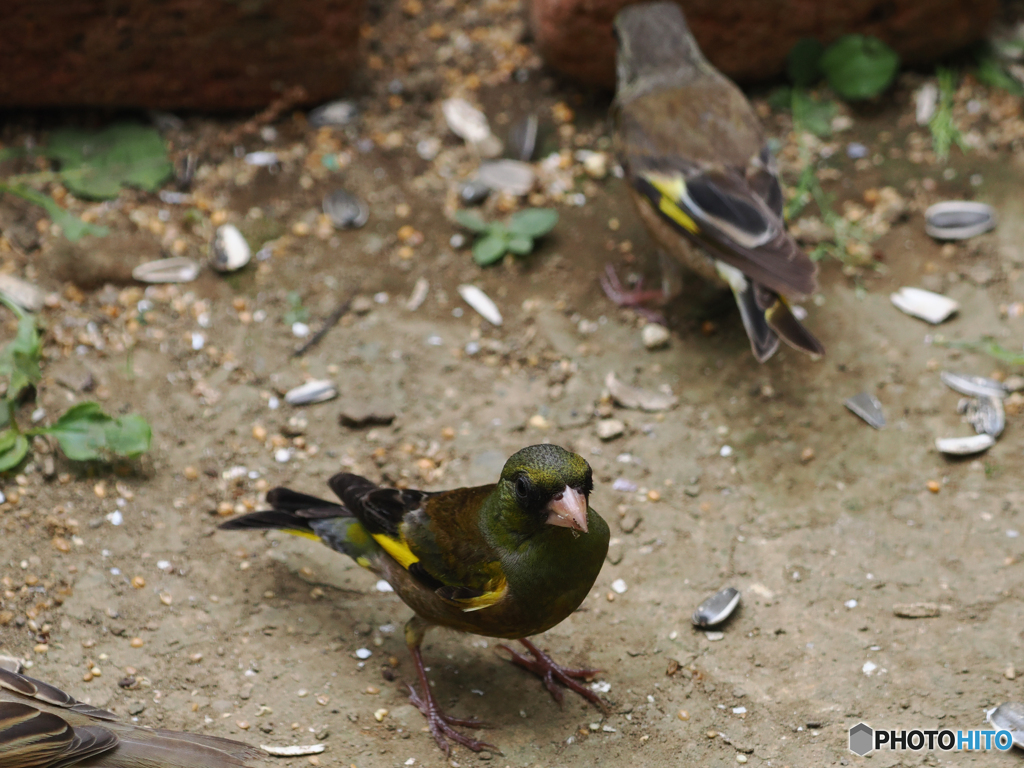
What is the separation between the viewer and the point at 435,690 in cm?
366

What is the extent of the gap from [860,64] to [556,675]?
13.4 ft

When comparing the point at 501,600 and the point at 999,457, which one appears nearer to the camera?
the point at 501,600

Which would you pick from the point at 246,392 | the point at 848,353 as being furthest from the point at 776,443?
the point at 246,392

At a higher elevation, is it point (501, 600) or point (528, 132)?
point (528, 132)

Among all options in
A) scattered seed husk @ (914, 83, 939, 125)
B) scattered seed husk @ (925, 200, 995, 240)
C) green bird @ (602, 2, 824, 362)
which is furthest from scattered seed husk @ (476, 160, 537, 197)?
scattered seed husk @ (914, 83, 939, 125)

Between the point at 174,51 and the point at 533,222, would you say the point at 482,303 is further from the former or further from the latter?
the point at 174,51

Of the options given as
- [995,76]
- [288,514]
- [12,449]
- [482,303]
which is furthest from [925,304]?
[12,449]

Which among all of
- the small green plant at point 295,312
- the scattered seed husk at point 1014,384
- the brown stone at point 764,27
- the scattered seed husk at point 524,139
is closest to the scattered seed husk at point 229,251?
the small green plant at point 295,312

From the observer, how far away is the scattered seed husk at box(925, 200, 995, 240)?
512 centimetres

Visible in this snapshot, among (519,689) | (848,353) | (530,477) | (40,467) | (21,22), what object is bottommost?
(519,689)

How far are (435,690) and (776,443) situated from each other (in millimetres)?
1888

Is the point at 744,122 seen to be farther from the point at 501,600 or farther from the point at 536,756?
the point at 536,756

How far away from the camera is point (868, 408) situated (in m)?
4.47

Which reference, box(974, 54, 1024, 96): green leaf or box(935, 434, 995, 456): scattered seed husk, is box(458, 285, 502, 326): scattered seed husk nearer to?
box(935, 434, 995, 456): scattered seed husk
